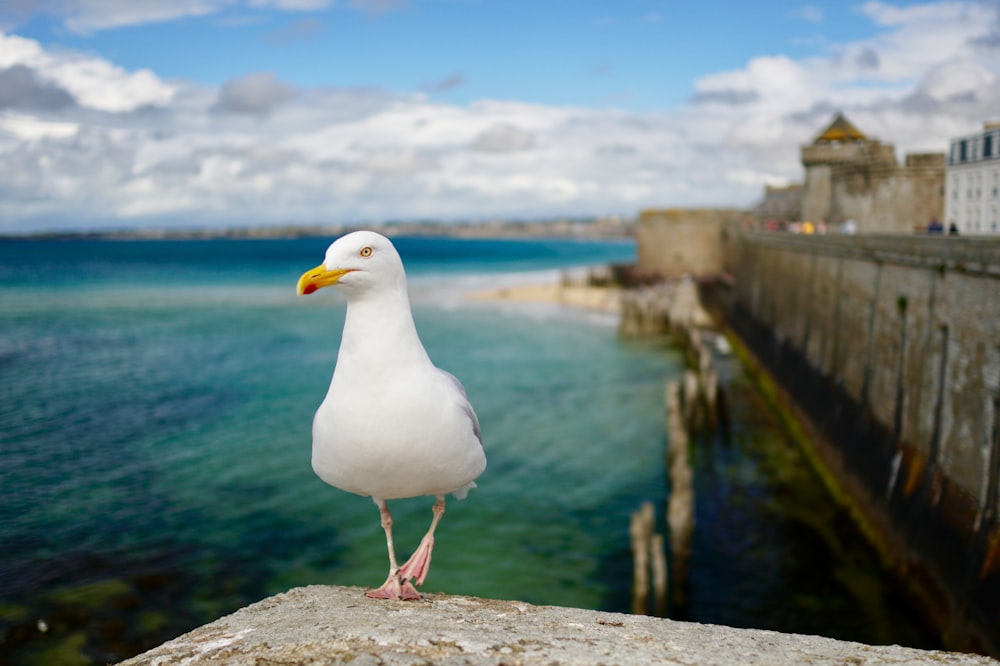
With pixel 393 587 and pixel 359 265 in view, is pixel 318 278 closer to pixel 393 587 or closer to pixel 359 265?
pixel 359 265

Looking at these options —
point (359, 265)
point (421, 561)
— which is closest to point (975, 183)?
point (421, 561)

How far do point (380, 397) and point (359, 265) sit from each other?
0.59 metres

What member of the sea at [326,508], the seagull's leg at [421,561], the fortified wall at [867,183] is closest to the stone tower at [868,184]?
the fortified wall at [867,183]

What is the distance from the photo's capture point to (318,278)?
336cm

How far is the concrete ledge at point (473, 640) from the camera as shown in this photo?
3102mm

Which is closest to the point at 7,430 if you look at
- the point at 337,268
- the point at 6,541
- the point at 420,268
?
the point at 6,541

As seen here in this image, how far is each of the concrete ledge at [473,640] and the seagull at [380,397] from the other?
0.62 metres

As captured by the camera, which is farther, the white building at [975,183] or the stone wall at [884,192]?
the stone wall at [884,192]

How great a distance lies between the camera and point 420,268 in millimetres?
101188

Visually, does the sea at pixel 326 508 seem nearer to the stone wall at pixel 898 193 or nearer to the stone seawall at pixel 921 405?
the stone seawall at pixel 921 405

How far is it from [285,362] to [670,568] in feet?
71.8

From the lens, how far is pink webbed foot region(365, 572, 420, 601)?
4156 millimetres

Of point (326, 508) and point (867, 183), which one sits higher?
point (867, 183)

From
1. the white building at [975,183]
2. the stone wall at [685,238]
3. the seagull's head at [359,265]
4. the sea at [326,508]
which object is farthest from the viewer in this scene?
the stone wall at [685,238]
